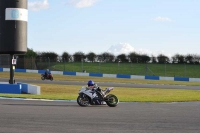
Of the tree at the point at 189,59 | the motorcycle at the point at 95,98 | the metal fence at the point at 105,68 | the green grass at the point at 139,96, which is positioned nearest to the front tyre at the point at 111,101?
the motorcycle at the point at 95,98

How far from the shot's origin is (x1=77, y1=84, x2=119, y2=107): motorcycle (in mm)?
17453

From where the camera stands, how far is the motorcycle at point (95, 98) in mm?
17453

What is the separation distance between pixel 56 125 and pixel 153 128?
2553 millimetres

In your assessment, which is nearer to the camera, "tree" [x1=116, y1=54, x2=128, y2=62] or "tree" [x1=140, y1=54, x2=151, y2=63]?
"tree" [x1=140, y1=54, x2=151, y2=63]

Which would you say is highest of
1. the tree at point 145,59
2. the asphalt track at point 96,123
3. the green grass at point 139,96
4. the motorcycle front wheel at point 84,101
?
the tree at point 145,59

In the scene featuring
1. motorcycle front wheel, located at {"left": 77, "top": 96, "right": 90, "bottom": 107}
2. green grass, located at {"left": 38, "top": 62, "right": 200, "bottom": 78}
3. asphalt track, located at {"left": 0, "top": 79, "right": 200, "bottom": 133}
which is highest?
green grass, located at {"left": 38, "top": 62, "right": 200, "bottom": 78}

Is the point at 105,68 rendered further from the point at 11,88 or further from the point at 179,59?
the point at 11,88

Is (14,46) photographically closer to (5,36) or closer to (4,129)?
(5,36)

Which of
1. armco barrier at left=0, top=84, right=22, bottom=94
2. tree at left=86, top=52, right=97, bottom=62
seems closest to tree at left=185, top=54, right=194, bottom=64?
tree at left=86, top=52, right=97, bottom=62

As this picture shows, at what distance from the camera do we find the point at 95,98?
1750 cm

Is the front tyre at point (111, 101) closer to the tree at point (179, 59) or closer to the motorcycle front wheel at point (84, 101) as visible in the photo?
the motorcycle front wheel at point (84, 101)

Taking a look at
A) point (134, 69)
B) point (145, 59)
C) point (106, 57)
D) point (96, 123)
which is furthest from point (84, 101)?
point (106, 57)

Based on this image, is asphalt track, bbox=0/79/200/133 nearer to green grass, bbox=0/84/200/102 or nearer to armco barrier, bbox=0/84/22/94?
green grass, bbox=0/84/200/102

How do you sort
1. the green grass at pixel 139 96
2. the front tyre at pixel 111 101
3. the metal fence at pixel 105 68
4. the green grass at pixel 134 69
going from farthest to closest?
1. the green grass at pixel 134 69
2. the metal fence at pixel 105 68
3. the green grass at pixel 139 96
4. the front tyre at pixel 111 101
